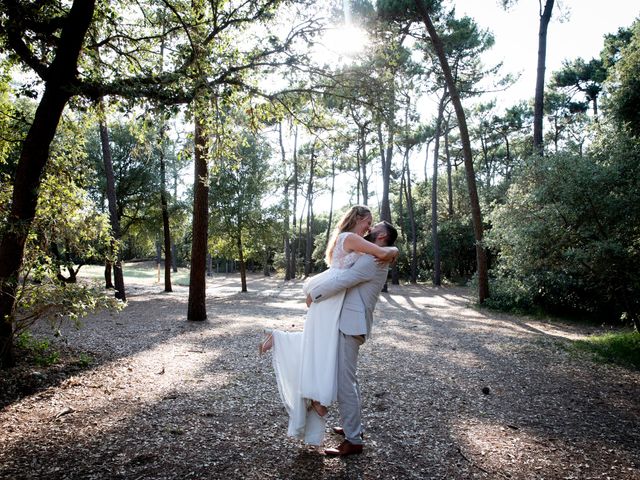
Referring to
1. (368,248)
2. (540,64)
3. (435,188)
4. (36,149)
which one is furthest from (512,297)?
(435,188)

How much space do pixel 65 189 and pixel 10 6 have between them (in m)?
2.03

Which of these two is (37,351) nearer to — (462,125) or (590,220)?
(590,220)

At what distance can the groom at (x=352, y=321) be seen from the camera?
311 cm

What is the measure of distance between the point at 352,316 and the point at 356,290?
0.21m

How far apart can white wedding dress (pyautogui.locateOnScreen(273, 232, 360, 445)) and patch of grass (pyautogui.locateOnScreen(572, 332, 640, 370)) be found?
224 inches

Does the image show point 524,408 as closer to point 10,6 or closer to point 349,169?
point 10,6

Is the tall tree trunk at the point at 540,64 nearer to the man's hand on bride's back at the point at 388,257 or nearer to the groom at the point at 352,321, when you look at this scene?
the man's hand on bride's back at the point at 388,257

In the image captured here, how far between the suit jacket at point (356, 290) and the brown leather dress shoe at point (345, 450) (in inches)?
35.1

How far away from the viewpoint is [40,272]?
4.34 meters

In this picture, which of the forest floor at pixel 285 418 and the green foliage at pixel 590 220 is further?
the green foliage at pixel 590 220

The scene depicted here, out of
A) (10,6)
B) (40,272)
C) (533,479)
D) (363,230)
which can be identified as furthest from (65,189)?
(533,479)

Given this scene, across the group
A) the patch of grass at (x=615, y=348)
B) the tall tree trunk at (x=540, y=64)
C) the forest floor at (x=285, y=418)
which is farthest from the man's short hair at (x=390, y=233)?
the tall tree trunk at (x=540, y=64)

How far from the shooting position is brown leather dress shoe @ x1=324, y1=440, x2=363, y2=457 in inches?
126

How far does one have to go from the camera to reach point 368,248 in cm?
309
